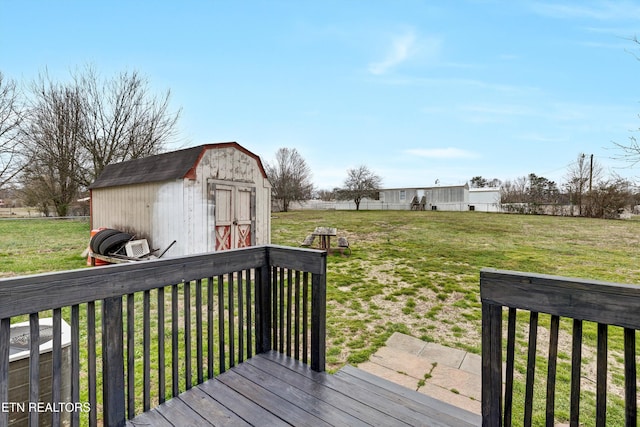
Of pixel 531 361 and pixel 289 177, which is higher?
pixel 289 177

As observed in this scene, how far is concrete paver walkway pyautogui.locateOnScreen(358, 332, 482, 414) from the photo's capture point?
Result: 2.19 m

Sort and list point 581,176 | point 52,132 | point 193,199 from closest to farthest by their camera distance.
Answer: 1. point 193,199
2. point 52,132
3. point 581,176

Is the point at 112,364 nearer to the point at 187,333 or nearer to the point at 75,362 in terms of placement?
the point at 75,362

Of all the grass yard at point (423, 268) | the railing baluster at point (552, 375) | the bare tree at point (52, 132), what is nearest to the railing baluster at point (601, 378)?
the railing baluster at point (552, 375)

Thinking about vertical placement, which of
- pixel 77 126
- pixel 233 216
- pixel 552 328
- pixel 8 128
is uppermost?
pixel 77 126

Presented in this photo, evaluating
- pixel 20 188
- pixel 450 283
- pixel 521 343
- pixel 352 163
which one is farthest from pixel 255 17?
pixel 352 163

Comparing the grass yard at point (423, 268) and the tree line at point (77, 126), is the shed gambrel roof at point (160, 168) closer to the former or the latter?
the grass yard at point (423, 268)

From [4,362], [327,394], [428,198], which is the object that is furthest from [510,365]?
[428,198]

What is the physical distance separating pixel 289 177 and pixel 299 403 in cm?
3027

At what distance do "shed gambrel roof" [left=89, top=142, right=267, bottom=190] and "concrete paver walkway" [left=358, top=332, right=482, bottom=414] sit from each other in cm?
533

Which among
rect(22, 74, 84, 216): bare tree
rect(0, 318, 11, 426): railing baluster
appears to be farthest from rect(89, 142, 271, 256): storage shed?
rect(22, 74, 84, 216): bare tree

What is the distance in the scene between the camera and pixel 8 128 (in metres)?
12.6

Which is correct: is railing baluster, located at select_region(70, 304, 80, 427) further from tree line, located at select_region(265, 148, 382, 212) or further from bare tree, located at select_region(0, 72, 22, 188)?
tree line, located at select_region(265, 148, 382, 212)

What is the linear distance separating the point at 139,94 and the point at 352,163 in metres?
22.7
